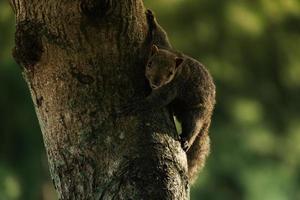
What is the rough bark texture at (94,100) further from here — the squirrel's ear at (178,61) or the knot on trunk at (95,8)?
the squirrel's ear at (178,61)

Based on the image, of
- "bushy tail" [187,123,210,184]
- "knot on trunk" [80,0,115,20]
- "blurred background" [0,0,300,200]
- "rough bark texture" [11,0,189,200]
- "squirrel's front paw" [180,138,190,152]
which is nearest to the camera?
"rough bark texture" [11,0,189,200]

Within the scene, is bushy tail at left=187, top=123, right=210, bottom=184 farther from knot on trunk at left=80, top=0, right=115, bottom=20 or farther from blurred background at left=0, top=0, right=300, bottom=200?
blurred background at left=0, top=0, right=300, bottom=200

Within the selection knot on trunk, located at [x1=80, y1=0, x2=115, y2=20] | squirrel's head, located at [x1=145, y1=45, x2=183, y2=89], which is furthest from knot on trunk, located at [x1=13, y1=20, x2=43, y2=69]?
squirrel's head, located at [x1=145, y1=45, x2=183, y2=89]

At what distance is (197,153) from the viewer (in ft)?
18.8

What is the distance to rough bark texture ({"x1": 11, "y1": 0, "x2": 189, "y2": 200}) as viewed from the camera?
4488 mm

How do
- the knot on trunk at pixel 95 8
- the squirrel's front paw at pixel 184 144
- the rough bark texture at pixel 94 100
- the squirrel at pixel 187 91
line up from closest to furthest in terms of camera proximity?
the rough bark texture at pixel 94 100, the knot on trunk at pixel 95 8, the squirrel's front paw at pixel 184 144, the squirrel at pixel 187 91

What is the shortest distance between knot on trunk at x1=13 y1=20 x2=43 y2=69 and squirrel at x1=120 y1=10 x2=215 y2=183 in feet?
2.30

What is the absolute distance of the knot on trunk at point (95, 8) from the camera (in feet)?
15.5

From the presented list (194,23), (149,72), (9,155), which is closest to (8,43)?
(9,155)

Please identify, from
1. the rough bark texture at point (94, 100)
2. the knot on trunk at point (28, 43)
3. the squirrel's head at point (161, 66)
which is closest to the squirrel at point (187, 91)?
the squirrel's head at point (161, 66)

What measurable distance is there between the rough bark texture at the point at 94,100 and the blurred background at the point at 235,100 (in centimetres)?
848

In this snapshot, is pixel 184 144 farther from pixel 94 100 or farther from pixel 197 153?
pixel 94 100

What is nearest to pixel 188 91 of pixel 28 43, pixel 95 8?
pixel 95 8

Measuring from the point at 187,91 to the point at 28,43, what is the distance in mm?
1219
